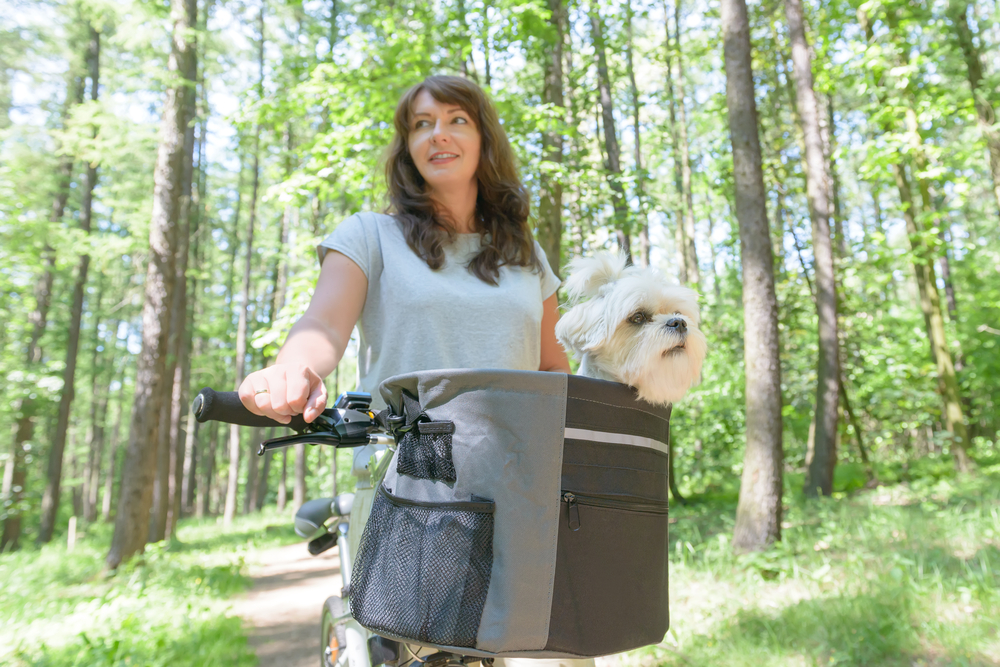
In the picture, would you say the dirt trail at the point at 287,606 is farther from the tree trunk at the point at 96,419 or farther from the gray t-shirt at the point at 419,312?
the tree trunk at the point at 96,419

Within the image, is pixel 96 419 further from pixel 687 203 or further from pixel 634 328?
pixel 634 328

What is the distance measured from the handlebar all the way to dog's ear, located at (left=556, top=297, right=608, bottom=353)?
20.3 inches

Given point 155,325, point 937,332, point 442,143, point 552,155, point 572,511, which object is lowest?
point 572,511

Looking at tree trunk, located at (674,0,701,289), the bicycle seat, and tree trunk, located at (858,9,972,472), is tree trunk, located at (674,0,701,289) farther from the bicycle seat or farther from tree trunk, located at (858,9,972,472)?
the bicycle seat

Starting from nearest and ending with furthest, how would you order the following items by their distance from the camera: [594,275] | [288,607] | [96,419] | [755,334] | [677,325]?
[677,325], [594,275], [755,334], [288,607], [96,419]

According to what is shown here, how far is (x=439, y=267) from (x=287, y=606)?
24.4 feet

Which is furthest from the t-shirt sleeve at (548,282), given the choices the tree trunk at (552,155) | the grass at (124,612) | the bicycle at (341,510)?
the tree trunk at (552,155)

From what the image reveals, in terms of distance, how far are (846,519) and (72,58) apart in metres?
20.2

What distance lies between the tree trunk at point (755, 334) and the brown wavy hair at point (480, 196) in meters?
4.91

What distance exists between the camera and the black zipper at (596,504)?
3.94 ft

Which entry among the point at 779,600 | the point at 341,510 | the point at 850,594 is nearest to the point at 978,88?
the point at 850,594

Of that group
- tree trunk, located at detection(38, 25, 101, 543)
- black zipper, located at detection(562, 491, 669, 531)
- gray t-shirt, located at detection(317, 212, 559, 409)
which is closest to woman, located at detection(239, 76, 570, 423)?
gray t-shirt, located at detection(317, 212, 559, 409)

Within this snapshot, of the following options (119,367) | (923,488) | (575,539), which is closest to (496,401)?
(575,539)

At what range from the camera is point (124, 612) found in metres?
6.26
